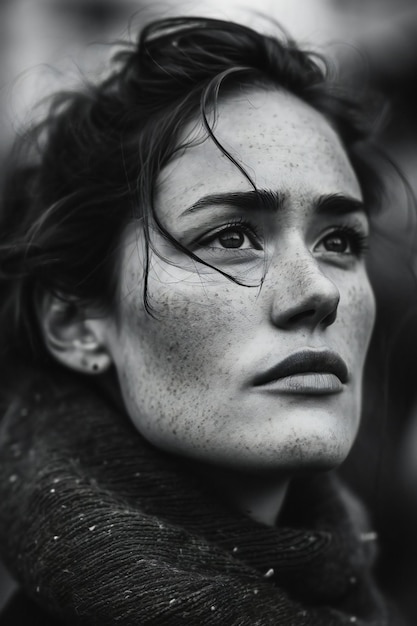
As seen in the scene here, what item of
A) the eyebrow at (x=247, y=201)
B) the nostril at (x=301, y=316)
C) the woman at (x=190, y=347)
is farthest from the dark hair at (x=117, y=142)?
the nostril at (x=301, y=316)

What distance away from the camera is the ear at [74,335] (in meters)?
1.93

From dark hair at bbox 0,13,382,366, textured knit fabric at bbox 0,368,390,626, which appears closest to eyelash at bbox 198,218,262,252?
dark hair at bbox 0,13,382,366

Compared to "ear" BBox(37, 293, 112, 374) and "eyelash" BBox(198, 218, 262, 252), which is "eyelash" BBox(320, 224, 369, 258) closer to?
"eyelash" BBox(198, 218, 262, 252)

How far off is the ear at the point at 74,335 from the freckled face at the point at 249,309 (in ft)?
0.24

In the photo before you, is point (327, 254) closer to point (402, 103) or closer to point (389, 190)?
point (389, 190)

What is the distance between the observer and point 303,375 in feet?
5.32

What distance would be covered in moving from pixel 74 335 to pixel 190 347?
434 mm

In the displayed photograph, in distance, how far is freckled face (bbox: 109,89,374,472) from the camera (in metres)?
1.62

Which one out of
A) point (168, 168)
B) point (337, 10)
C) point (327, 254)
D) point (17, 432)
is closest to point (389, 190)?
point (327, 254)

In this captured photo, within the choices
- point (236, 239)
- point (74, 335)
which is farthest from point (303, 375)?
point (74, 335)

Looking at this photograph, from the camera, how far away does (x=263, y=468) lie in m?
1.62

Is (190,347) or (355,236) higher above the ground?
(355,236)

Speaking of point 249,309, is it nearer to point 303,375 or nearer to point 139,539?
point 303,375

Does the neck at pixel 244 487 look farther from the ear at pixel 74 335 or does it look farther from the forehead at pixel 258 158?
the forehead at pixel 258 158
